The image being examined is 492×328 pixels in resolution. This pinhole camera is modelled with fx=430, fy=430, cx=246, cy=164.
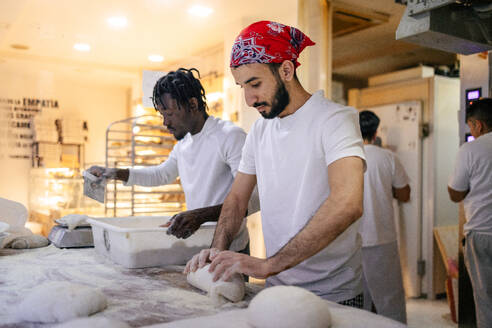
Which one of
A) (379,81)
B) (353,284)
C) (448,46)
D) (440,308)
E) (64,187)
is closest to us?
(353,284)

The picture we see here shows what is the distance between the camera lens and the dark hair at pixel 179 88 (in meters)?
1.88

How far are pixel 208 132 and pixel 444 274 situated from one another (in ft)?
10.7

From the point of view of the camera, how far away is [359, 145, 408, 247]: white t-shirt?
2.87 meters

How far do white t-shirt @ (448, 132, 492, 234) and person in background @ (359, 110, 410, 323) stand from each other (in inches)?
19.1

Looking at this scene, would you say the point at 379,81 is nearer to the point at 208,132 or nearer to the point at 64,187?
the point at 208,132

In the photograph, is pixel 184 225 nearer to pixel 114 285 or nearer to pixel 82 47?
pixel 114 285

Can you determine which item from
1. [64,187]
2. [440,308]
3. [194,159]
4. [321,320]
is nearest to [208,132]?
[194,159]

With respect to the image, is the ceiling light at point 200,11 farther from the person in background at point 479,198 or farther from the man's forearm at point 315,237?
the man's forearm at point 315,237

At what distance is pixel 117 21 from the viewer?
4.36m

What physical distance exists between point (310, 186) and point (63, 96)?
6.80 meters

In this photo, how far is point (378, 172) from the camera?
9.77ft

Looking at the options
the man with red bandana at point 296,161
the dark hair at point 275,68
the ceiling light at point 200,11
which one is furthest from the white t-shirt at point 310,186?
the ceiling light at point 200,11

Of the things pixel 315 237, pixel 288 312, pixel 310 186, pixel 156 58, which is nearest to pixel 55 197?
pixel 156 58

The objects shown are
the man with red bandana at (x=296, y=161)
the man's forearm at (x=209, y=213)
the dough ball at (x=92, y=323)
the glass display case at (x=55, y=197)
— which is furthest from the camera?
the glass display case at (x=55, y=197)
